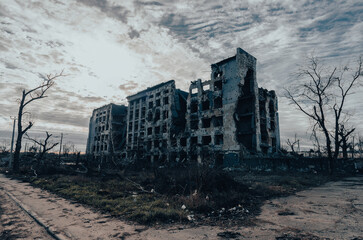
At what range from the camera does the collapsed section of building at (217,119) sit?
25984 mm

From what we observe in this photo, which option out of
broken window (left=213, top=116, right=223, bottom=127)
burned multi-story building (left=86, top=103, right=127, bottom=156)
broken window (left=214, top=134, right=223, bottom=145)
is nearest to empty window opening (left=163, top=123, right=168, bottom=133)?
broken window (left=213, top=116, right=223, bottom=127)

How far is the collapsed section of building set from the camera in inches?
1023

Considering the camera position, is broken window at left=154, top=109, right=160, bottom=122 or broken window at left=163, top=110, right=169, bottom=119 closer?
broken window at left=163, top=110, right=169, bottom=119

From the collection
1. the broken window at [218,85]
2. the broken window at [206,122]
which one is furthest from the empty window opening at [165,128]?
the broken window at [218,85]

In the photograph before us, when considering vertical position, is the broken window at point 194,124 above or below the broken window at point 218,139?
above

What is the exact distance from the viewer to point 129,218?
5492 mm

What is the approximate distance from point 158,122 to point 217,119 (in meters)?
11.0

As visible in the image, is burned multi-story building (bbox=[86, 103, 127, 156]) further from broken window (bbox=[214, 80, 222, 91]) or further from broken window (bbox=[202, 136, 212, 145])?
broken window (bbox=[214, 80, 222, 91])

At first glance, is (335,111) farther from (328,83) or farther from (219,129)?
(219,129)

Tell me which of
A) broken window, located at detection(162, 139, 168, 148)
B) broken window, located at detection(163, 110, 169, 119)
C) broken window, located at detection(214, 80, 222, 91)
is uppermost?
broken window, located at detection(214, 80, 222, 91)

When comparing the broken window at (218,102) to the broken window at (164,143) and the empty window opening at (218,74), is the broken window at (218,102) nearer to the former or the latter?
the empty window opening at (218,74)

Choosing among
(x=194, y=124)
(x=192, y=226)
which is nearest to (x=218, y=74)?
(x=194, y=124)

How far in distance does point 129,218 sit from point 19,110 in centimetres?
2311

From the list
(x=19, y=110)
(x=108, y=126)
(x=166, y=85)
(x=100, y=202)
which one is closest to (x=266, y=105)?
(x=166, y=85)
